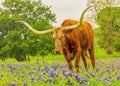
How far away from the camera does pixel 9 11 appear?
211 ft

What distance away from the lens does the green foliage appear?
66125 millimetres

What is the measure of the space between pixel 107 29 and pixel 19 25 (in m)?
15.9

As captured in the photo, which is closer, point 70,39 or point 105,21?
point 70,39

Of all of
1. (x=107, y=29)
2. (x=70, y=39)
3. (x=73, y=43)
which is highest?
(x=70, y=39)

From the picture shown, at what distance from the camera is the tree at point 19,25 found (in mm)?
55994

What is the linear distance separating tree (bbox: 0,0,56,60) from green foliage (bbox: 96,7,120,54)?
9.91 metres

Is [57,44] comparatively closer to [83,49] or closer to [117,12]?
[83,49]

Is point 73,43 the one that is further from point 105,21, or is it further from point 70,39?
point 105,21

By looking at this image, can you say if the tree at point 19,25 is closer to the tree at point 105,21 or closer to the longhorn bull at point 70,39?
the tree at point 105,21

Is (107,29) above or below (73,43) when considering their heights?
below

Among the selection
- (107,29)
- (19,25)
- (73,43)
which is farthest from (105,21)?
(73,43)

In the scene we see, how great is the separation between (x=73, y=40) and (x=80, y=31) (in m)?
1.07

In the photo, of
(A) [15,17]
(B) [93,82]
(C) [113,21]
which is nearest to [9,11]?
(A) [15,17]

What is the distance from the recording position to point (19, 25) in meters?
62.3
